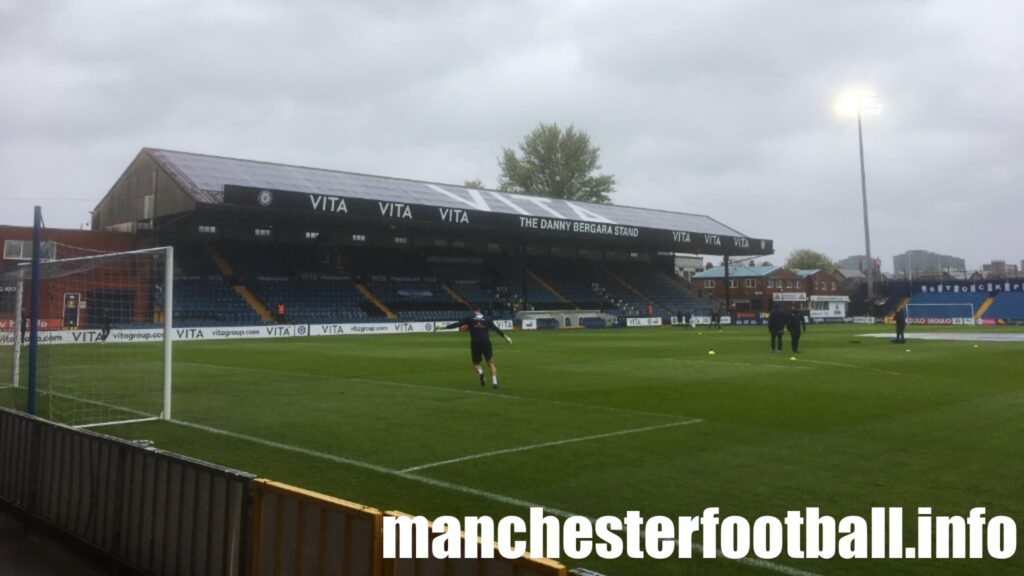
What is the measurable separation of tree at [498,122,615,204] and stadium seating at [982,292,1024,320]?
40160 mm

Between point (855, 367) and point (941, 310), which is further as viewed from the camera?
point (941, 310)

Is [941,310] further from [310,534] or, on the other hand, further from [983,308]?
[310,534]

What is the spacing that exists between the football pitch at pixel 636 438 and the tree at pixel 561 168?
6713 centimetres

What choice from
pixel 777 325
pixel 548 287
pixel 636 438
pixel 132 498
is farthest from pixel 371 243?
pixel 132 498

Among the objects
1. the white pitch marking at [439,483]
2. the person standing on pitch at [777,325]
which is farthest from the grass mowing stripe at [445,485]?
the person standing on pitch at [777,325]

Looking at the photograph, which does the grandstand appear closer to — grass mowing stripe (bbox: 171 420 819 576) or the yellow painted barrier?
grass mowing stripe (bbox: 171 420 819 576)

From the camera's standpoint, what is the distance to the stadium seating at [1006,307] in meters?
58.7

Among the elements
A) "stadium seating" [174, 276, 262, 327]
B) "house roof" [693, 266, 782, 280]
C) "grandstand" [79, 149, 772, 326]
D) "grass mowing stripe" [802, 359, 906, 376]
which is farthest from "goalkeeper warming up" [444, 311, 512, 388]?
"house roof" [693, 266, 782, 280]

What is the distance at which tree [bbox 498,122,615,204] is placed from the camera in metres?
85.5

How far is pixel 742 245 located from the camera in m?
57.5

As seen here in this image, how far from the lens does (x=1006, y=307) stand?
6012 centimetres

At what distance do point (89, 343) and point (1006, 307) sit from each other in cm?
6557

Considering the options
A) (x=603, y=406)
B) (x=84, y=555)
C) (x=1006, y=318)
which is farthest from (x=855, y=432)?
(x=1006, y=318)

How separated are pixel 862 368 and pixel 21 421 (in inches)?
740
